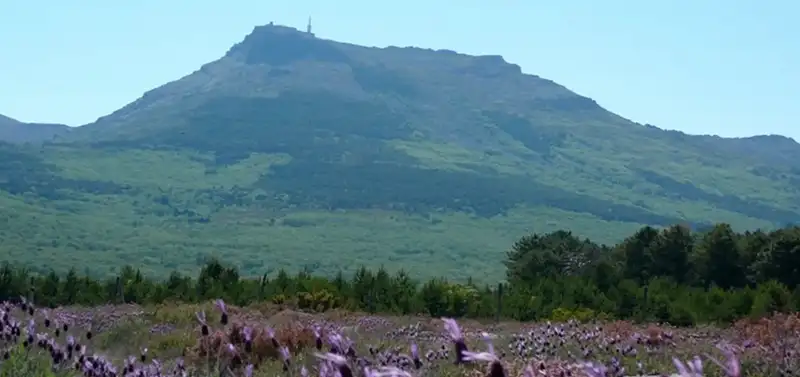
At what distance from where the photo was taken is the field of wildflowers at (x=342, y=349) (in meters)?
3.97

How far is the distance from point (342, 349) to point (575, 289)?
20.5 metres

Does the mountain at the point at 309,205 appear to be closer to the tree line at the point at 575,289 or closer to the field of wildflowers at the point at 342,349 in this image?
the tree line at the point at 575,289

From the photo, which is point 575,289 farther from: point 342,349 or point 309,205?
point 309,205

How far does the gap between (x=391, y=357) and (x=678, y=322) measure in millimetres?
15445

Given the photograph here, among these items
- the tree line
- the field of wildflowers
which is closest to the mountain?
the tree line

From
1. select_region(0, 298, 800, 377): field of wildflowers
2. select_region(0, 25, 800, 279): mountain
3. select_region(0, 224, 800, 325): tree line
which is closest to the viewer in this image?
select_region(0, 298, 800, 377): field of wildflowers

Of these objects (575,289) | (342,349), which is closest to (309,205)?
(575,289)

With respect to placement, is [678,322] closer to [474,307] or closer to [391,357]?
[474,307]

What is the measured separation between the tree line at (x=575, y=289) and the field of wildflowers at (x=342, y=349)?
3.14 meters

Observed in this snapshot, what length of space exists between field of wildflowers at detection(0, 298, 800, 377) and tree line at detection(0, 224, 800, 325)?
3142mm

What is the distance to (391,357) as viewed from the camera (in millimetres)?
6492

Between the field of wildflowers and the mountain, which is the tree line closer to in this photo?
the field of wildflowers

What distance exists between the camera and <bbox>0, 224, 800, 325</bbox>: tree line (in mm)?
21828

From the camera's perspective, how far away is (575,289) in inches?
940
